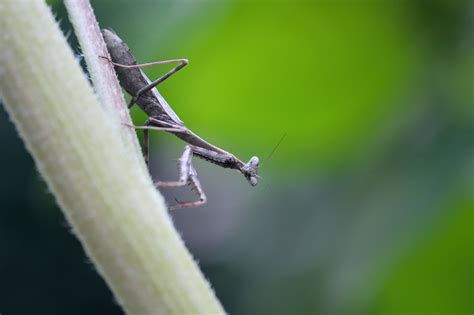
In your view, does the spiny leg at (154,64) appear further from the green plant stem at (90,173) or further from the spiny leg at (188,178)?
the green plant stem at (90,173)

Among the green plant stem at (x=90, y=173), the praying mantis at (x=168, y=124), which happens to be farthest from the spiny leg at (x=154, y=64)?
the green plant stem at (x=90, y=173)

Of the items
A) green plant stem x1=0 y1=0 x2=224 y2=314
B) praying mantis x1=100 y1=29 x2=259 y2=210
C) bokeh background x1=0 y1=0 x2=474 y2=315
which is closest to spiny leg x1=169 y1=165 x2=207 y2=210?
praying mantis x1=100 y1=29 x2=259 y2=210

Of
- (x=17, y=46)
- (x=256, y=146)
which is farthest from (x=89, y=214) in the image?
(x=256, y=146)

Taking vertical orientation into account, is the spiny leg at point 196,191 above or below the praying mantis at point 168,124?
below

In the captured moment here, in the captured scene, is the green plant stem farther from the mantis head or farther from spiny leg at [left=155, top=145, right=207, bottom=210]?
the mantis head

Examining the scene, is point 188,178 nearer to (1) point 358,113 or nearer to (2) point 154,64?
(2) point 154,64

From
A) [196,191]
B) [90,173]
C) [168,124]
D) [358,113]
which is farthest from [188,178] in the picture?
[90,173]

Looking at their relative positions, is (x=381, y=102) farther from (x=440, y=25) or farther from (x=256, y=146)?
(x=256, y=146)

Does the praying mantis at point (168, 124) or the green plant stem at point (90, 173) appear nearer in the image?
the green plant stem at point (90, 173)
